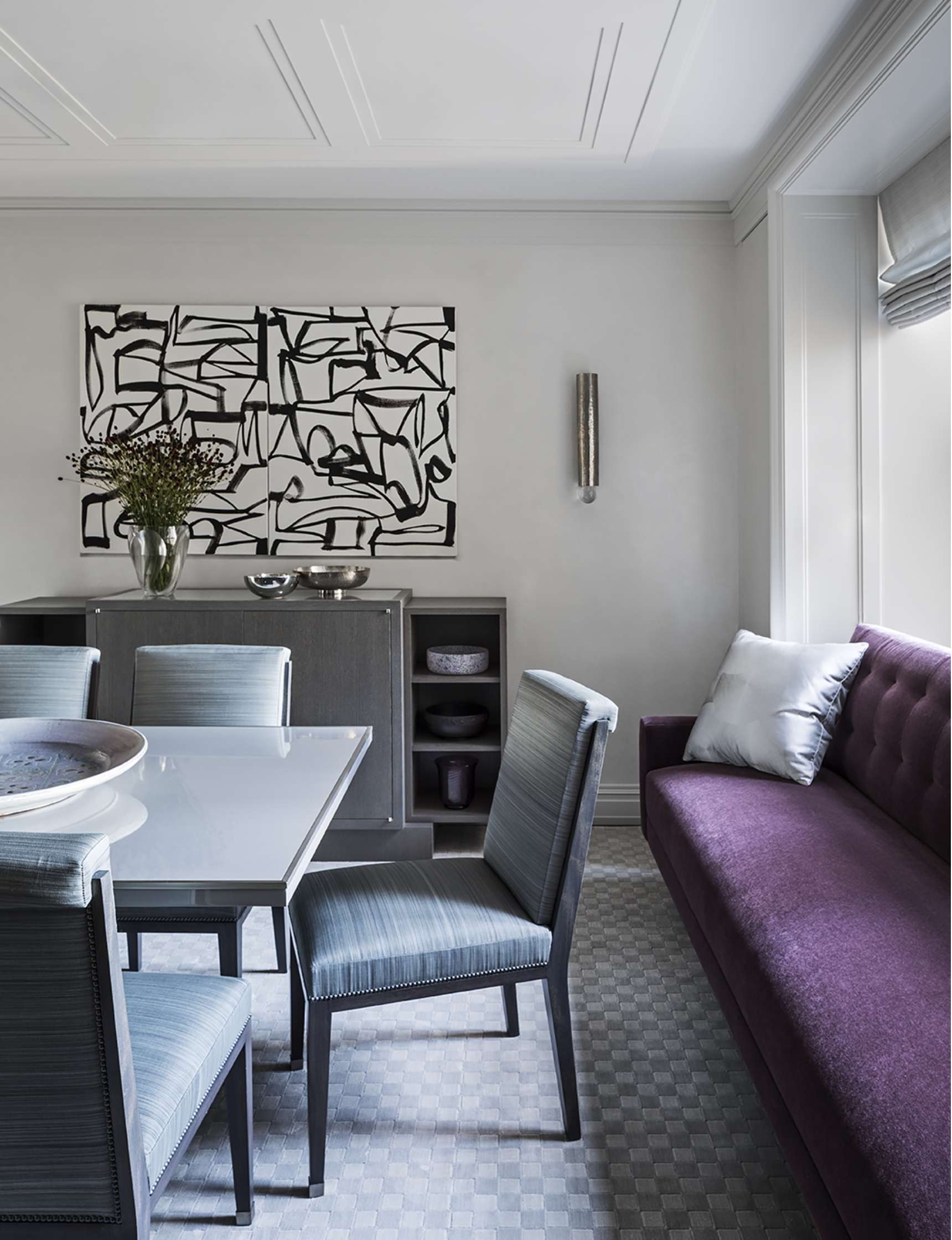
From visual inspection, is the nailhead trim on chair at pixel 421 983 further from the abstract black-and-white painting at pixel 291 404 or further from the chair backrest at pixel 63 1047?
the abstract black-and-white painting at pixel 291 404

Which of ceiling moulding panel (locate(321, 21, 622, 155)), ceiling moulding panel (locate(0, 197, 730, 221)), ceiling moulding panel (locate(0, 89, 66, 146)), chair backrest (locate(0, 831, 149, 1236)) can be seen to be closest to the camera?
chair backrest (locate(0, 831, 149, 1236))

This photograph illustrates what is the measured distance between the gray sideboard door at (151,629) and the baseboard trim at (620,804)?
1.65 meters

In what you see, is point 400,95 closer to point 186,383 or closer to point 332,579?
point 186,383

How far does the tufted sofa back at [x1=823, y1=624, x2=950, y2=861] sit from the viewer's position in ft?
7.27

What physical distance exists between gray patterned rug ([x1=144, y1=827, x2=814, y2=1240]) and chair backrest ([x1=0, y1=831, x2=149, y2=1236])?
615mm

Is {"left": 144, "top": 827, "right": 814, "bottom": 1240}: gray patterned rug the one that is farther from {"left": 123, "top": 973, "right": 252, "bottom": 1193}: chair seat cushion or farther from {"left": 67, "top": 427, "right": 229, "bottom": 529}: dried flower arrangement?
{"left": 67, "top": 427, "right": 229, "bottom": 529}: dried flower arrangement

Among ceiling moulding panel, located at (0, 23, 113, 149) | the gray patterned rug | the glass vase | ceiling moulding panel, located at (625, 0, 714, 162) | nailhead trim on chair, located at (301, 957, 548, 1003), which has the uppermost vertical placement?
ceiling moulding panel, located at (0, 23, 113, 149)

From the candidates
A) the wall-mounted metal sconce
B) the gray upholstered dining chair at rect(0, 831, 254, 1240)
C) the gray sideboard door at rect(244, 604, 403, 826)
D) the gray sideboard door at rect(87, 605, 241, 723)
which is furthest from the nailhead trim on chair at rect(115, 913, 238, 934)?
the wall-mounted metal sconce

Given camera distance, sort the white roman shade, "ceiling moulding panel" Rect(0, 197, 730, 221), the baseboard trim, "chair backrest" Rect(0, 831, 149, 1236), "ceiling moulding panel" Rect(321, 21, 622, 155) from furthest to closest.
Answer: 1. the baseboard trim
2. "ceiling moulding panel" Rect(0, 197, 730, 221)
3. the white roman shade
4. "ceiling moulding panel" Rect(321, 21, 622, 155)
5. "chair backrest" Rect(0, 831, 149, 1236)

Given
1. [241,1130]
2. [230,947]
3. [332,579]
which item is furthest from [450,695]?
[241,1130]

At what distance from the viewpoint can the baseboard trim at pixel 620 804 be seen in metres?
3.97

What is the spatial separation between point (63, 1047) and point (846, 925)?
136 cm

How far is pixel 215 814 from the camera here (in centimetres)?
168

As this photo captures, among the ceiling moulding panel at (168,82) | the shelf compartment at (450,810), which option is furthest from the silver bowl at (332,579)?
the ceiling moulding panel at (168,82)
